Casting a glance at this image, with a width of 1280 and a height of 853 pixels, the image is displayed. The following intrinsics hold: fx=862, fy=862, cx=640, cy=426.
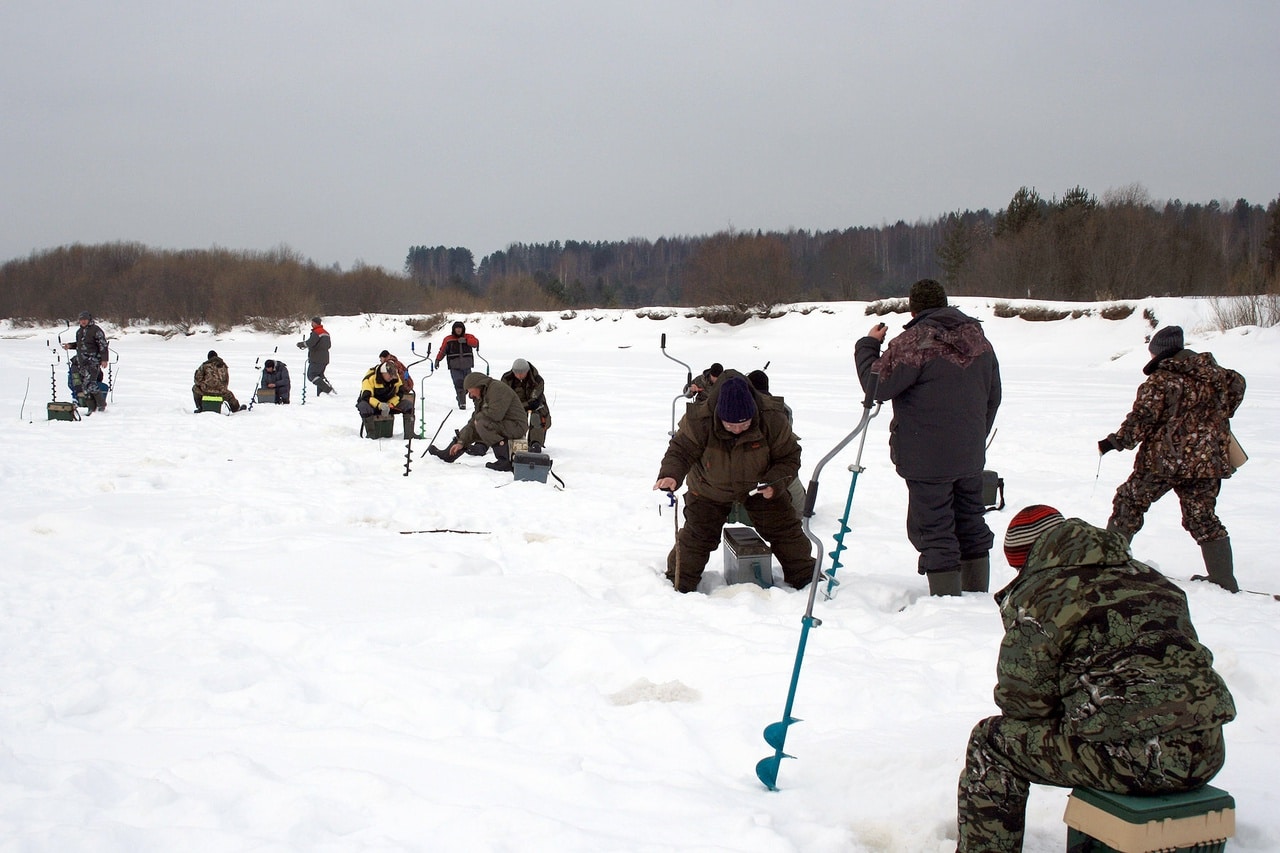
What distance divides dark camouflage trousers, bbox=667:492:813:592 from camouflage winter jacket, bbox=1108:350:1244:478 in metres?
2.10

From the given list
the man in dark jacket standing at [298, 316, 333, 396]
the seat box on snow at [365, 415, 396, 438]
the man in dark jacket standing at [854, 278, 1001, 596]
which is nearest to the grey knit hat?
the man in dark jacket standing at [854, 278, 1001, 596]

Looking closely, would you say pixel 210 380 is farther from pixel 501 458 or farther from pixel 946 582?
pixel 946 582

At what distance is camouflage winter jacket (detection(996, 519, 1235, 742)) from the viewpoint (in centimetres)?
202

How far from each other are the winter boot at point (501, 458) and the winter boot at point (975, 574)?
5.68 meters

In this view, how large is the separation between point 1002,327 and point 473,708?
30.0 meters

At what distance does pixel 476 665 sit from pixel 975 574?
2.85m

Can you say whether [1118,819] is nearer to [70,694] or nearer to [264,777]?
[264,777]

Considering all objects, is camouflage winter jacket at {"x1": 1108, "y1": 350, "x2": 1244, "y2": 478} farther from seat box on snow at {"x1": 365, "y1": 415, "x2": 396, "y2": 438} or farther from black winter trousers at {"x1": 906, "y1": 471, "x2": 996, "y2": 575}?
seat box on snow at {"x1": 365, "y1": 415, "x2": 396, "y2": 438}

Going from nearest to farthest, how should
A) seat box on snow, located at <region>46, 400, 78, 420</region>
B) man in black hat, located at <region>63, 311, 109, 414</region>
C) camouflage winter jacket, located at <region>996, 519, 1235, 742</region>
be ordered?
camouflage winter jacket, located at <region>996, 519, 1235, 742</region>
seat box on snow, located at <region>46, 400, 78, 420</region>
man in black hat, located at <region>63, 311, 109, 414</region>

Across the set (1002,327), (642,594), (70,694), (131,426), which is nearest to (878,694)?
(642,594)

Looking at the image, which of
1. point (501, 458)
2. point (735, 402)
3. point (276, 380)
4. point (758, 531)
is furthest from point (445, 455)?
point (276, 380)

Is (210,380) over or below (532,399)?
over

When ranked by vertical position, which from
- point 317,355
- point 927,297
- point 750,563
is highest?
point 927,297

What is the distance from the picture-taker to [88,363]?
13062mm
